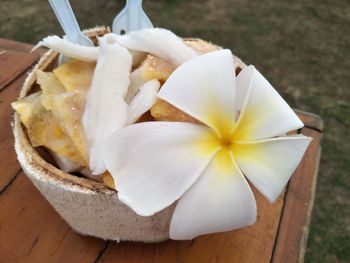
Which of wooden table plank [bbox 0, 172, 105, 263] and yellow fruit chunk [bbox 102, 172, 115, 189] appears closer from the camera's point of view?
yellow fruit chunk [bbox 102, 172, 115, 189]

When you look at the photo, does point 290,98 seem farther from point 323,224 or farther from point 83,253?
point 83,253

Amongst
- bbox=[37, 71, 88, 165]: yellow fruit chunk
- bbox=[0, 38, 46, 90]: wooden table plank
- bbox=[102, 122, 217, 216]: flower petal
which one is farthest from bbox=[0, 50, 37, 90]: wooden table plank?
bbox=[102, 122, 217, 216]: flower petal

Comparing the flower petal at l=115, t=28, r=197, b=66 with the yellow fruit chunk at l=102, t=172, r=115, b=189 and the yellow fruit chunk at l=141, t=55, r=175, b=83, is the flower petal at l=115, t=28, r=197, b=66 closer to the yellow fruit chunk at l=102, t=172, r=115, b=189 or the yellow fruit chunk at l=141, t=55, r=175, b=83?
the yellow fruit chunk at l=141, t=55, r=175, b=83

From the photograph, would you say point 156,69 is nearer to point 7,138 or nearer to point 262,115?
point 262,115

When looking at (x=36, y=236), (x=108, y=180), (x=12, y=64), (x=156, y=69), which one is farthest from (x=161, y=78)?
(x=12, y=64)

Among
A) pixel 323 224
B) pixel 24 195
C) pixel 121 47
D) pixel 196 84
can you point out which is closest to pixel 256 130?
pixel 196 84

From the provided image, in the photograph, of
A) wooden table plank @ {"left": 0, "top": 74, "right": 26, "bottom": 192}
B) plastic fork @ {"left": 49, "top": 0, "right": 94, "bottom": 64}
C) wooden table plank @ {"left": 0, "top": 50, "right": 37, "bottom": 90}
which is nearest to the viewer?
plastic fork @ {"left": 49, "top": 0, "right": 94, "bottom": 64}
